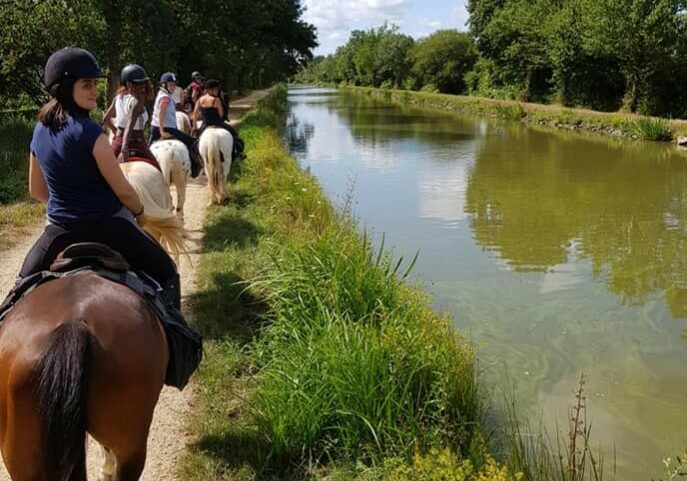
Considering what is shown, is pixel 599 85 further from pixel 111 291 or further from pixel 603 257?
pixel 111 291

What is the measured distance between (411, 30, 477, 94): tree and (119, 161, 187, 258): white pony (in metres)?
49.4

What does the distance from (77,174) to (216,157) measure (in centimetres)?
682

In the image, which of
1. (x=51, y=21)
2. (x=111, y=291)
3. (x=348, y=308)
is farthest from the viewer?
(x=51, y=21)

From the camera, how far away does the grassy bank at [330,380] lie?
146 inches

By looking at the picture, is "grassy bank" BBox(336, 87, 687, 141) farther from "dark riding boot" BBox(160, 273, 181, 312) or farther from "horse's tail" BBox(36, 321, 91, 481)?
"horse's tail" BBox(36, 321, 91, 481)

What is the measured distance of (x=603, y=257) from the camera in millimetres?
9297

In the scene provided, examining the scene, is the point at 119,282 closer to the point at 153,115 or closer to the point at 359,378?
the point at 359,378

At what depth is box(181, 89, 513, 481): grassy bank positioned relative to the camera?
146 inches

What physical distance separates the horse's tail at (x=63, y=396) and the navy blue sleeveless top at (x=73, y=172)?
46.0 inches

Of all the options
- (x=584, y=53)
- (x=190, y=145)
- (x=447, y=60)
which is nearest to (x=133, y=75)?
(x=190, y=145)

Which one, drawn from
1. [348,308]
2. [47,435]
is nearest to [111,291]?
[47,435]

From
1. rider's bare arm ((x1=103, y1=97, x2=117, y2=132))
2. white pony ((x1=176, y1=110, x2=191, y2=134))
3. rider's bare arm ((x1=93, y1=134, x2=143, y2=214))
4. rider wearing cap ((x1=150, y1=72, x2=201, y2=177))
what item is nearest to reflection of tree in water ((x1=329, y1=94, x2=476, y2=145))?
white pony ((x1=176, y1=110, x2=191, y2=134))

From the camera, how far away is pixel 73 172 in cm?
333

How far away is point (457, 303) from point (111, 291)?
208 inches
